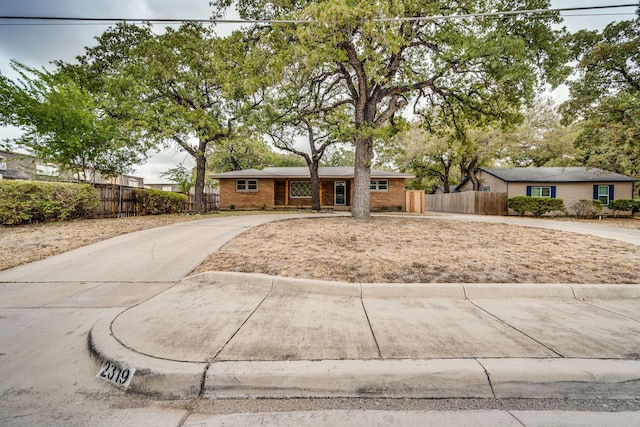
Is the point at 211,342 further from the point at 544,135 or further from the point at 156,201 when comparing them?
the point at 544,135

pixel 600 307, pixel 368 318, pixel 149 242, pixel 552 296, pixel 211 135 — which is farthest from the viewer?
pixel 211 135

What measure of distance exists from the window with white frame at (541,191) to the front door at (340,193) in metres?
14.3

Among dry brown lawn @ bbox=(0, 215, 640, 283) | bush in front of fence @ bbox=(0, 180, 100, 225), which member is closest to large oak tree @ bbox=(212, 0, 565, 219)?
dry brown lawn @ bbox=(0, 215, 640, 283)

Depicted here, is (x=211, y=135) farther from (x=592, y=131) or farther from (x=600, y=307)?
(x=592, y=131)

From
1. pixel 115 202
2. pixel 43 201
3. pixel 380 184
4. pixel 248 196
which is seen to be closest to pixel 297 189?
pixel 248 196

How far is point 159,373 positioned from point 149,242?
226 inches

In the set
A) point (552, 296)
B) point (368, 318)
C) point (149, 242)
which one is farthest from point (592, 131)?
point (149, 242)

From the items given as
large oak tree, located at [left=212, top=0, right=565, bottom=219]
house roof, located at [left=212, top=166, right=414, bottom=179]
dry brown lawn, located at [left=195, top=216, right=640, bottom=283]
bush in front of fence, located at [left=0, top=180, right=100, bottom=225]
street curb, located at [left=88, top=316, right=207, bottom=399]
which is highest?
large oak tree, located at [left=212, top=0, right=565, bottom=219]

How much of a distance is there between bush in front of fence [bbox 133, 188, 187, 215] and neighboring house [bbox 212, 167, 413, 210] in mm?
5077

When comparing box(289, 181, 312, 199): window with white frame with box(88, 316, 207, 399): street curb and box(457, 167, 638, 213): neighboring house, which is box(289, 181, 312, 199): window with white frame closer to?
box(457, 167, 638, 213): neighboring house

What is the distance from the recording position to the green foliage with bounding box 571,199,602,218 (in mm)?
17672

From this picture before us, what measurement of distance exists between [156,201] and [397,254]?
1365 centimetres

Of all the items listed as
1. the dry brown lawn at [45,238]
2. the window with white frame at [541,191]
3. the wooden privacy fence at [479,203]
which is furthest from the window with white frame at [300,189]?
the window with white frame at [541,191]

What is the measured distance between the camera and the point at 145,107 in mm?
13297
